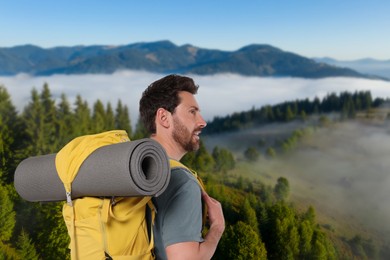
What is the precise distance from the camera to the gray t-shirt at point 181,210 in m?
4.25

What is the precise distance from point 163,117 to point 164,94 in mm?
268

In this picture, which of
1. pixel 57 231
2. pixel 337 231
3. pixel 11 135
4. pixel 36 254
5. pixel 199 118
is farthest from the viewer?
pixel 337 231

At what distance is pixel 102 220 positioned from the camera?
13.3 ft

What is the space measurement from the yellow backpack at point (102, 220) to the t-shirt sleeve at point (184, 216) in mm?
190

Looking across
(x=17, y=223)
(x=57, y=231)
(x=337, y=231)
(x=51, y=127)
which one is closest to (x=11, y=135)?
(x=51, y=127)

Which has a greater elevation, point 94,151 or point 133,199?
point 94,151

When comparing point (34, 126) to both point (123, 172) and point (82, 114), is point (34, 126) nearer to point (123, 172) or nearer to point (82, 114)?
point (82, 114)

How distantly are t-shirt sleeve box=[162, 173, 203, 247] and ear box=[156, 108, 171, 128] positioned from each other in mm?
974

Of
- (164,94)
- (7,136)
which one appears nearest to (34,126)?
(7,136)

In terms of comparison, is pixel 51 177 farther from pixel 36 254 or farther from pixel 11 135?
pixel 11 135

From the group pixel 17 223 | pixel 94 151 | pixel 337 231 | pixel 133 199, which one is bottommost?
pixel 337 231

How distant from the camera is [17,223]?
57562mm

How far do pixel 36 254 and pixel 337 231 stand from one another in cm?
14785

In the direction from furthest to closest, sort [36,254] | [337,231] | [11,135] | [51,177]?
[337,231]
[11,135]
[36,254]
[51,177]
